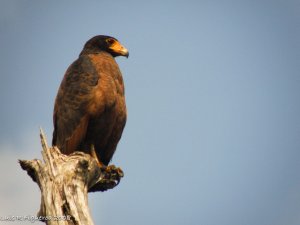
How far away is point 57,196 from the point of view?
223 inches

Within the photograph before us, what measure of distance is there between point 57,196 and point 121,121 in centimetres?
299

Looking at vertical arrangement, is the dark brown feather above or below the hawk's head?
below

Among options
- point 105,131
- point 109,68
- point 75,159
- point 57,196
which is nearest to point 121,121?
point 105,131

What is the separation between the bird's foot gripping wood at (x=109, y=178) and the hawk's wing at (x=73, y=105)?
0.92 meters

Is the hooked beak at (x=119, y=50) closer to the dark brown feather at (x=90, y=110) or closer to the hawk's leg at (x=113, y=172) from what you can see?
the dark brown feather at (x=90, y=110)

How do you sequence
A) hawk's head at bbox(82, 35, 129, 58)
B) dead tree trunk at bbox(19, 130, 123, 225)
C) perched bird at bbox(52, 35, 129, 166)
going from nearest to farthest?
dead tree trunk at bbox(19, 130, 123, 225) < perched bird at bbox(52, 35, 129, 166) < hawk's head at bbox(82, 35, 129, 58)

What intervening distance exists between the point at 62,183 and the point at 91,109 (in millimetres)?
2521

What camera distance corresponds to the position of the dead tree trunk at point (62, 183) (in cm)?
546

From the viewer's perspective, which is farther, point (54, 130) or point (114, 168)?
point (54, 130)

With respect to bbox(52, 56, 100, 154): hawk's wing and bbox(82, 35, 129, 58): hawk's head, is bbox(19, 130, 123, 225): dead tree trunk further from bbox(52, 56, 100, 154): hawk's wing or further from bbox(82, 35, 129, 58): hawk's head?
bbox(82, 35, 129, 58): hawk's head

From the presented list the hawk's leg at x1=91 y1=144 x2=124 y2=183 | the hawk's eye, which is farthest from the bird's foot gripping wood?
the hawk's eye

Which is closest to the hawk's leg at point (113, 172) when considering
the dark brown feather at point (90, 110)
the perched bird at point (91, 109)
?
the perched bird at point (91, 109)

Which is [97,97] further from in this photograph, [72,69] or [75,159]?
[75,159]

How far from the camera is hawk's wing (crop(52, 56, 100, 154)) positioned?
27.2ft
